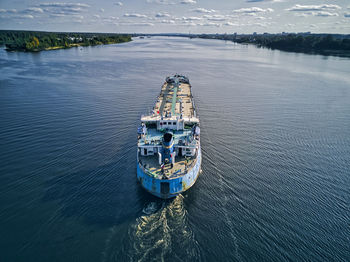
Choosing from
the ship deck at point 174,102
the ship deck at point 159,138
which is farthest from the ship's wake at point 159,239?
the ship deck at point 174,102

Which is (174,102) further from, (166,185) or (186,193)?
(166,185)

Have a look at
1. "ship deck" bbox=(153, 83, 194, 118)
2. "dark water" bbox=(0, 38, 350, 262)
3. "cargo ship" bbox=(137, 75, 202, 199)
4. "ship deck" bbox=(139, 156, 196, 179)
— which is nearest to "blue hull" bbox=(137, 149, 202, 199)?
"cargo ship" bbox=(137, 75, 202, 199)

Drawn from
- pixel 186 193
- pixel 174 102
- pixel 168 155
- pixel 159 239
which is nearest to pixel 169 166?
pixel 168 155

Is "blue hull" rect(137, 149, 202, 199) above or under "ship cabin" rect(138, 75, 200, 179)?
under

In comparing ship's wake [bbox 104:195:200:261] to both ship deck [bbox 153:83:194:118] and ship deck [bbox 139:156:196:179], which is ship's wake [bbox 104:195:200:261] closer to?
ship deck [bbox 139:156:196:179]

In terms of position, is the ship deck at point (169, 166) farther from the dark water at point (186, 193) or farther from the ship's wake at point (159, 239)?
the ship's wake at point (159, 239)

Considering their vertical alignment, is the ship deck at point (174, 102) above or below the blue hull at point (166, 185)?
above

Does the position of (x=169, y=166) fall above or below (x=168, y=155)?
below
